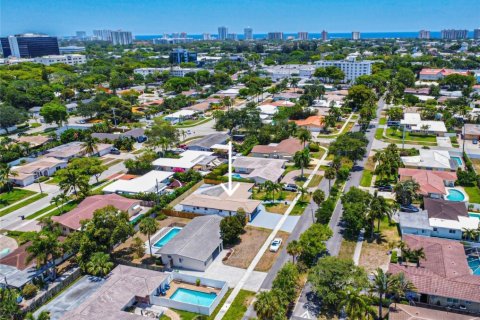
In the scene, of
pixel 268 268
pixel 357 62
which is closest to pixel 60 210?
pixel 268 268

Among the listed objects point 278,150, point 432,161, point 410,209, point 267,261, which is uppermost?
point 278,150

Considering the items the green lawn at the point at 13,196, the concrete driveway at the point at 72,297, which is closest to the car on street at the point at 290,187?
the concrete driveway at the point at 72,297

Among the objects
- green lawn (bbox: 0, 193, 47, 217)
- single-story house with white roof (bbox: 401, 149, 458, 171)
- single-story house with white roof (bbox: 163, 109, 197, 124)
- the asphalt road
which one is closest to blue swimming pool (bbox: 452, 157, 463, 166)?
single-story house with white roof (bbox: 401, 149, 458, 171)

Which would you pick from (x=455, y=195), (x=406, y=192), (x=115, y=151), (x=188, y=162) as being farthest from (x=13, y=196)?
(x=455, y=195)

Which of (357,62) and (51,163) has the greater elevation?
(357,62)

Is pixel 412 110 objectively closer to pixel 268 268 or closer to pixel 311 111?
pixel 311 111

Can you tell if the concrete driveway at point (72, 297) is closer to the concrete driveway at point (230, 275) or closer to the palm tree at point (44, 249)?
the palm tree at point (44, 249)

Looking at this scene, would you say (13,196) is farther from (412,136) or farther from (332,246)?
(412,136)

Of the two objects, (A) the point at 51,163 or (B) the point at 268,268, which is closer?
(B) the point at 268,268
